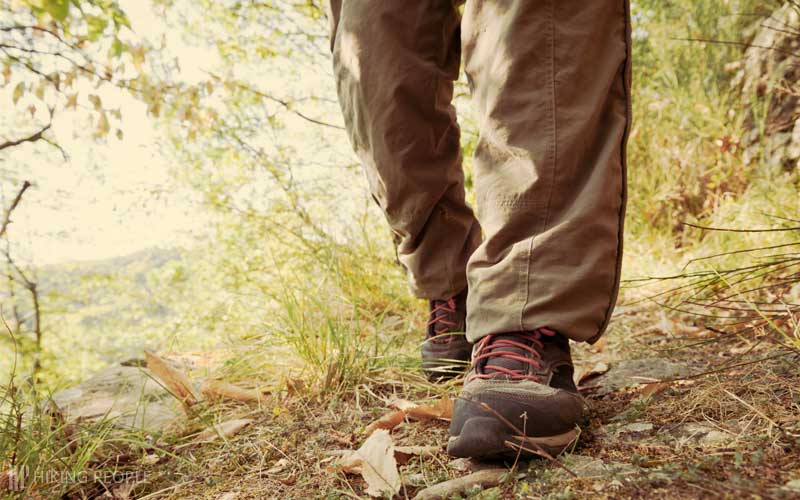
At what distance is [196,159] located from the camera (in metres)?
3.70

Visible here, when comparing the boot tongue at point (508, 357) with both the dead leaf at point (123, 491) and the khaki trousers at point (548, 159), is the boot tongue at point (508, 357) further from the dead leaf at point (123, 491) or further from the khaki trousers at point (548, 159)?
the dead leaf at point (123, 491)

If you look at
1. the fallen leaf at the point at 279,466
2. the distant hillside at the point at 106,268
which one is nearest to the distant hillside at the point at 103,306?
the distant hillside at the point at 106,268

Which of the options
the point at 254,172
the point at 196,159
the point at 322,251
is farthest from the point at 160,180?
the point at 322,251

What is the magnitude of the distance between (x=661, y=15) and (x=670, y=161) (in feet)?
4.83

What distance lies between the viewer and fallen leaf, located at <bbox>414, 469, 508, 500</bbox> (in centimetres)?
72

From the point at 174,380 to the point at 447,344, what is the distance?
2.27 ft

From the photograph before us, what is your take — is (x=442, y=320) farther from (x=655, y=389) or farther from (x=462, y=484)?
(x=462, y=484)

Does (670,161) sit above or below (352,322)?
above

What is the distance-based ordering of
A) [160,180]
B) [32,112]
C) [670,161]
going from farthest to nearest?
[160,180] < [670,161] < [32,112]

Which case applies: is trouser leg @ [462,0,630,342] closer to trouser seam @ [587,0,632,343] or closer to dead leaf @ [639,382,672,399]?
trouser seam @ [587,0,632,343]

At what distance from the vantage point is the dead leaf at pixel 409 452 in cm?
88

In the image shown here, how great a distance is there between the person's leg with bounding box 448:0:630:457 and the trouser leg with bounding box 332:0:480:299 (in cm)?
30

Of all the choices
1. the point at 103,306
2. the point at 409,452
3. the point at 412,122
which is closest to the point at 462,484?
the point at 409,452

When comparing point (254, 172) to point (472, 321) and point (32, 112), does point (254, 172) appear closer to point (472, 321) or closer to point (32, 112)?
point (32, 112)
